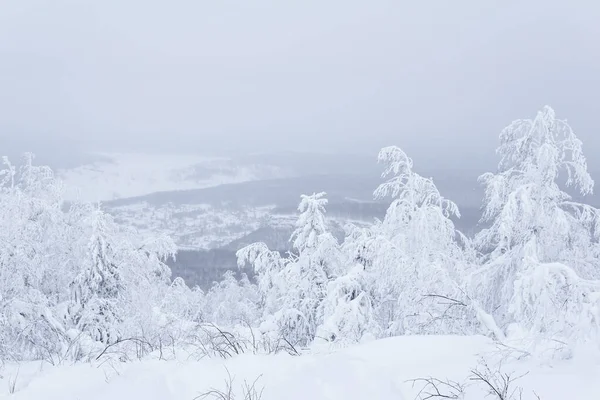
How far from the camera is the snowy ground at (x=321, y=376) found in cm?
284

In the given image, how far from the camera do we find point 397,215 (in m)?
Result: 11.8

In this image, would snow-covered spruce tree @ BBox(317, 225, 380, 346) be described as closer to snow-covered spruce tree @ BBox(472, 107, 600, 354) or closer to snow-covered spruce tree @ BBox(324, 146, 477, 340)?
snow-covered spruce tree @ BBox(324, 146, 477, 340)

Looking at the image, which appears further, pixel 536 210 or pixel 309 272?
pixel 309 272

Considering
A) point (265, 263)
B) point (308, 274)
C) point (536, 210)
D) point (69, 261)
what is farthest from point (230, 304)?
point (536, 210)

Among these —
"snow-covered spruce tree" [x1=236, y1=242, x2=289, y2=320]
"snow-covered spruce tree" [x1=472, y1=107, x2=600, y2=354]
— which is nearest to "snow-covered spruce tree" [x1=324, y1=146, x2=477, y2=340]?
"snow-covered spruce tree" [x1=472, y1=107, x2=600, y2=354]

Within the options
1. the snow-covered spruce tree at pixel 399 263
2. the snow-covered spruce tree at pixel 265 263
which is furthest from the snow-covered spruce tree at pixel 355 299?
the snow-covered spruce tree at pixel 265 263

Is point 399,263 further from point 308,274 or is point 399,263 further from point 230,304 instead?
point 230,304

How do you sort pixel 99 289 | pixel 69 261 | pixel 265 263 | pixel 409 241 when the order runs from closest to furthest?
1. pixel 409 241
2. pixel 99 289
3. pixel 69 261
4. pixel 265 263

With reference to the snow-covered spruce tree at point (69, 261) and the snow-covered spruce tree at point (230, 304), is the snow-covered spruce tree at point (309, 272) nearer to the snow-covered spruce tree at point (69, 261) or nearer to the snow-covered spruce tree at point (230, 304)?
the snow-covered spruce tree at point (69, 261)

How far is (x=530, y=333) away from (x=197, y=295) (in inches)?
1448

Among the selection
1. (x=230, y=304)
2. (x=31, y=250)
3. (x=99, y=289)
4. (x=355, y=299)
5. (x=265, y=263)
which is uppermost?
(x=31, y=250)

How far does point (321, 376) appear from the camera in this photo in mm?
3170

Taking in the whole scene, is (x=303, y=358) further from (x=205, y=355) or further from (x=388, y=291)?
(x=388, y=291)

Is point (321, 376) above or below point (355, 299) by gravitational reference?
above
